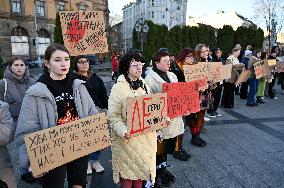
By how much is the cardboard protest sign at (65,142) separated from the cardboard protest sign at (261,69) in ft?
22.0

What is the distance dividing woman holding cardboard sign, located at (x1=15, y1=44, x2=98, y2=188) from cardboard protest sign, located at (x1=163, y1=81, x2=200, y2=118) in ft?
4.13

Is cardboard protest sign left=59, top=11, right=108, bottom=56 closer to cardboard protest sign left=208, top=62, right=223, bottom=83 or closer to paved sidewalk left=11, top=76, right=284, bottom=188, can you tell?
paved sidewalk left=11, top=76, right=284, bottom=188

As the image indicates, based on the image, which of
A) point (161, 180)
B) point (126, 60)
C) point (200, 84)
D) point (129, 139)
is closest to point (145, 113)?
point (129, 139)

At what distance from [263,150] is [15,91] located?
4.28 m

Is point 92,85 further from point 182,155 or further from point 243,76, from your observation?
point 243,76

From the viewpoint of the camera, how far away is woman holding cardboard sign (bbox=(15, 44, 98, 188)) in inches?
89.3

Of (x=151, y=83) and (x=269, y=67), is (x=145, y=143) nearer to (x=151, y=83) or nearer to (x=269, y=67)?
(x=151, y=83)

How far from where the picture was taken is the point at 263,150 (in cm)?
507

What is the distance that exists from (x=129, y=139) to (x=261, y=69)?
269 inches

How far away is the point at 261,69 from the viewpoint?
27.5 ft

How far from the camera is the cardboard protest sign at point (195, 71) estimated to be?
4.31 m

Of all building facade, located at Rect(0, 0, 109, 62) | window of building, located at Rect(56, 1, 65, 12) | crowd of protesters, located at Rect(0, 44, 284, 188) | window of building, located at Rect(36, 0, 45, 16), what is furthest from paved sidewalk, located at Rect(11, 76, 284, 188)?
window of building, located at Rect(56, 1, 65, 12)

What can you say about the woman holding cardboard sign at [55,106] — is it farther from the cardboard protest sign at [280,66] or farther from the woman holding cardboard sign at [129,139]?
the cardboard protest sign at [280,66]

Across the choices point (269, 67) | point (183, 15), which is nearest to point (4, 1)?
point (269, 67)
